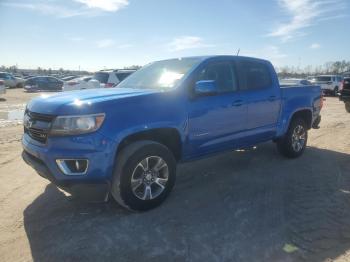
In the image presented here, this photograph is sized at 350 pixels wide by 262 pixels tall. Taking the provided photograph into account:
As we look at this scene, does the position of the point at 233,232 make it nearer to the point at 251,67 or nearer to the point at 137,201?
the point at 137,201

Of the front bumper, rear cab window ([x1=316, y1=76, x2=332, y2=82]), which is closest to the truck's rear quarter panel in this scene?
the front bumper

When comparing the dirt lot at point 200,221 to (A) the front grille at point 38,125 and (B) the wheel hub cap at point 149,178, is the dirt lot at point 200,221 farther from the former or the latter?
(A) the front grille at point 38,125

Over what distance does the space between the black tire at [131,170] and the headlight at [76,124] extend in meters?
0.53

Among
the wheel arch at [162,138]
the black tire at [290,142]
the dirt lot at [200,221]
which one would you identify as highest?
the wheel arch at [162,138]

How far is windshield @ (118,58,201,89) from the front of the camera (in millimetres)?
4818

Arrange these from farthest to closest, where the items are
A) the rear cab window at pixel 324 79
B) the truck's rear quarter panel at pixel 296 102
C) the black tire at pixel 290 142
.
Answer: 1. the rear cab window at pixel 324 79
2. the black tire at pixel 290 142
3. the truck's rear quarter panel at pixel 296 102

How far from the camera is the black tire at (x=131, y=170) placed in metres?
3.97

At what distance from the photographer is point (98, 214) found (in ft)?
13.9

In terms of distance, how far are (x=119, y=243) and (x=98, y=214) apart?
78 centimetres

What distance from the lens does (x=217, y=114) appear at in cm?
489

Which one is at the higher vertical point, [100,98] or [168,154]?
[100,98]

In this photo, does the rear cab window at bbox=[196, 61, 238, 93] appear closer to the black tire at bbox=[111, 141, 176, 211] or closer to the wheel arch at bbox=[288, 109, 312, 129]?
the black tire at bbox=[111, 141, 176, 211]

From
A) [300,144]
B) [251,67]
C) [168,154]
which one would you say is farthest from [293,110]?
[168,154]

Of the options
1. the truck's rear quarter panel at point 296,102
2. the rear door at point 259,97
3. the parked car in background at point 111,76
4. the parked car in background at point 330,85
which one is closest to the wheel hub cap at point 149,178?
the rear door at point 259,97
